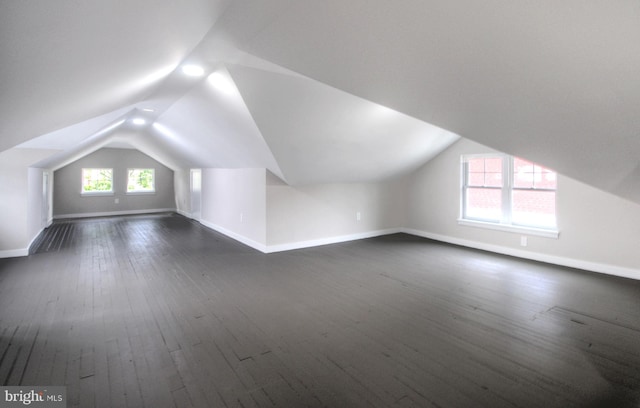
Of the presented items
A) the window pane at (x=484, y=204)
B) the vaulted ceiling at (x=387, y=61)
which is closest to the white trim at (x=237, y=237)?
the vaulted ceiling at (x=387, y=61)

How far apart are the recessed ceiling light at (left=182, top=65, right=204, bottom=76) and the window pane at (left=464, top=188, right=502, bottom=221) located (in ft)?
16.0

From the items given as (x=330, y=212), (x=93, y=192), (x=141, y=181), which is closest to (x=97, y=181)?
(x=93, y=192)

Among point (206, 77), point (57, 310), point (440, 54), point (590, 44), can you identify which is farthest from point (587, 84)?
point (57, 310)

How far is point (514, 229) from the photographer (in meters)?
5.29

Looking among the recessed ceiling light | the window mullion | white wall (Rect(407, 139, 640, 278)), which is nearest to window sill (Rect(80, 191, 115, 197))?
the recessed ceiling light

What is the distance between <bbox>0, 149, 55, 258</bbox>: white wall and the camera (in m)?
5.00

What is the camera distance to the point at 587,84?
5.16 ft

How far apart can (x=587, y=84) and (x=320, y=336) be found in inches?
93.6

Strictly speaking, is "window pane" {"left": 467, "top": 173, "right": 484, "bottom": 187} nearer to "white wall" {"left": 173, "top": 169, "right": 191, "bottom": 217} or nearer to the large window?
the large window

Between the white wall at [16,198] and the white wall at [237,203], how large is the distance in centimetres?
295

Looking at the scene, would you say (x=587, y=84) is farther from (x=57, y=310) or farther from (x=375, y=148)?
(x=57, y=310)

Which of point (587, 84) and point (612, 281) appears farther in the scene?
point (612, 281)

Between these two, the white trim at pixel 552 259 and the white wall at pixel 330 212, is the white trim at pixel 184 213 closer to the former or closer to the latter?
the white wall at pixel 330 212

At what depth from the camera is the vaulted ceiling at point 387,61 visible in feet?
4.14
